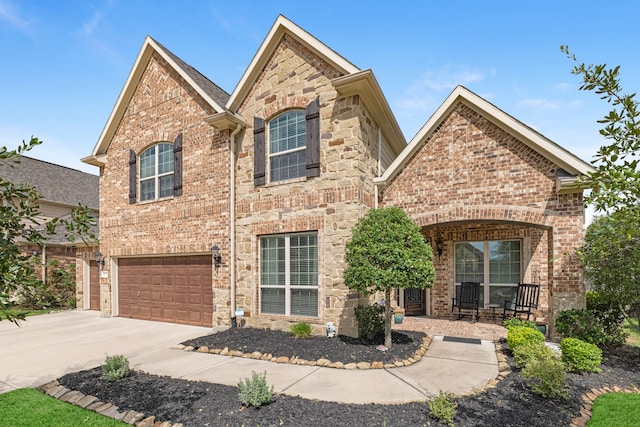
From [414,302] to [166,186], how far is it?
9.70 m

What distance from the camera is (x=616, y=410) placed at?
4.89 metres

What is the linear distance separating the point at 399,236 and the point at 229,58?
6367 mm

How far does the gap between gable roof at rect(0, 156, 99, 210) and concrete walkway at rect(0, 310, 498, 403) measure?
45.6ft

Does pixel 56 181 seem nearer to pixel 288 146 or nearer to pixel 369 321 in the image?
pixel 288 146

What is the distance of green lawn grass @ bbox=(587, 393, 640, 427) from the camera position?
15.0ft

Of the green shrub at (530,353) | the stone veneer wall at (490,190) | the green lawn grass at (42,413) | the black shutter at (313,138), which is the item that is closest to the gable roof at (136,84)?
the black shutter at (313,138)

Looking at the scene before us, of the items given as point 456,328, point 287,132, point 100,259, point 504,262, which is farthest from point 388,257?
point 100,259

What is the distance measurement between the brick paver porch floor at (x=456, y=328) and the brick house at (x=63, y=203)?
12.0 meters

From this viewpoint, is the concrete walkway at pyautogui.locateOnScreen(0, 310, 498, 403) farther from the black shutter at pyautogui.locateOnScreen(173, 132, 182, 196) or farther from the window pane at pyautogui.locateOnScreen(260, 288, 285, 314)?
the black shutter at pyautogui.locateOnScreen(173, 132, 182, 196)

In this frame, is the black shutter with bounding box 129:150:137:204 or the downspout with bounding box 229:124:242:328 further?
the black shutter with bounding box 129:150:137:204

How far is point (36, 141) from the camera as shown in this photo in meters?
3.37

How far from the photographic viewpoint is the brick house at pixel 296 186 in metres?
8.45

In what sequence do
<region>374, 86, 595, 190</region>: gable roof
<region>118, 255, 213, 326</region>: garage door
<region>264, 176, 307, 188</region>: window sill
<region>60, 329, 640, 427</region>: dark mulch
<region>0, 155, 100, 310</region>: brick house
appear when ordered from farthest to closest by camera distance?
<region>0, 155, 100, 310</region>: brick house → <region>118, 255, 213, 326</region>: garage door → <region>264, 176, 307, 188</region>: window sill → <region>374, 86, 595, 190</region>: gable roof → <region>60, 329, 640, 427</region>: dark mulch

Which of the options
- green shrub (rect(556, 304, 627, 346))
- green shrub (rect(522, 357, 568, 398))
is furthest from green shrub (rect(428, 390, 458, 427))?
green shrub (rect(556, 304, 627, 346))
